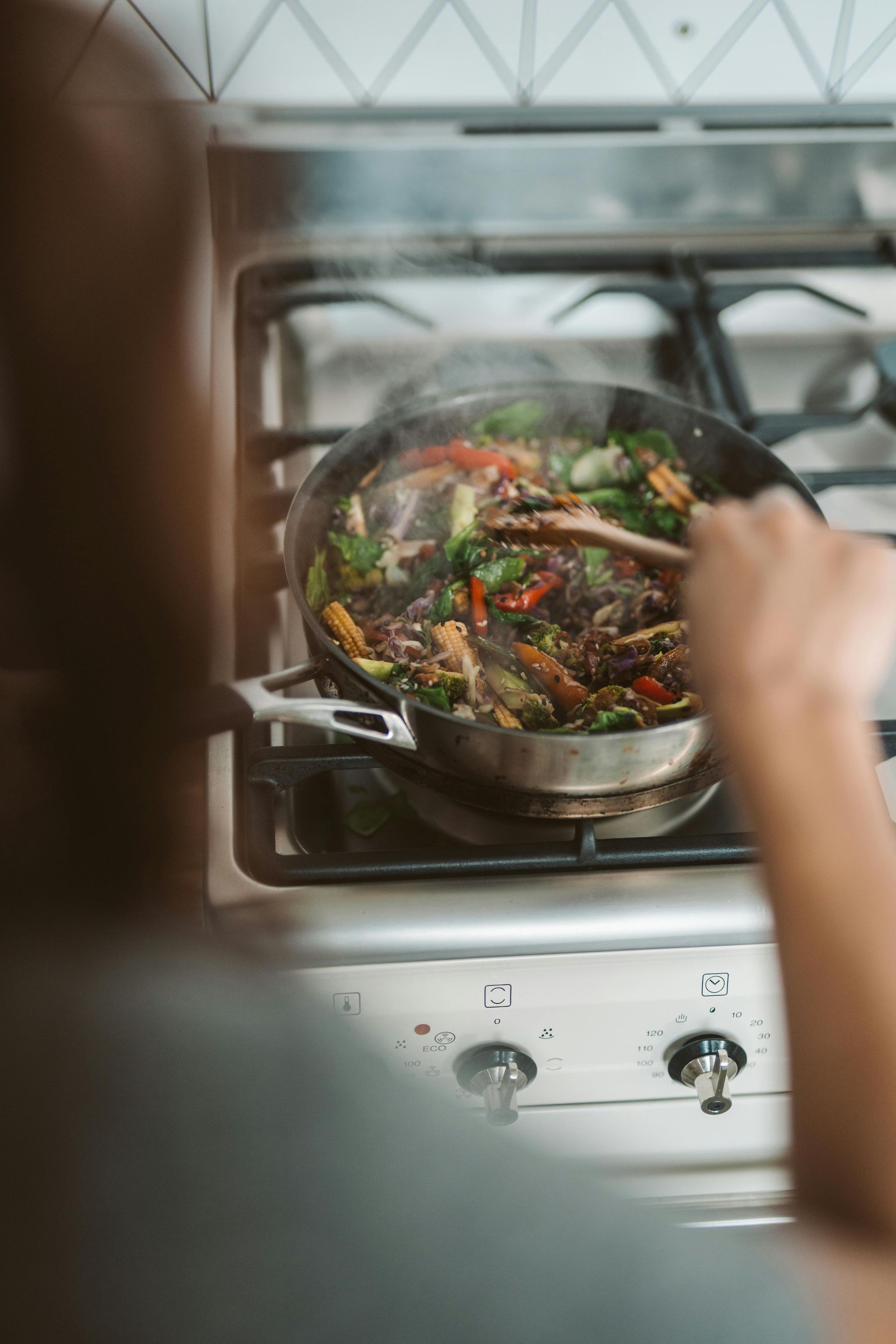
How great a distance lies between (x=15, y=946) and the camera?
0.49 meters

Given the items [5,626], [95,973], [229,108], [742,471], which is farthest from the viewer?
[229,108]

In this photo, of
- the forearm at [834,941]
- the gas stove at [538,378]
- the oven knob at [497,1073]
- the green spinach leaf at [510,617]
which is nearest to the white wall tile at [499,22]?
the gas stove at [538,378]

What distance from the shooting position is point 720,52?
1.17 m

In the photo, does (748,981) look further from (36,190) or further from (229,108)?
(229,108)

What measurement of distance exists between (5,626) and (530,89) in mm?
1026

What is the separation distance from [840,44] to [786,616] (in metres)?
1.10

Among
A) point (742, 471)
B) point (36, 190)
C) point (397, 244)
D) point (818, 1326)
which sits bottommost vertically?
point (818, 1326)

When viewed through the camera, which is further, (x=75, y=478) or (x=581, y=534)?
(x=581, y=534)

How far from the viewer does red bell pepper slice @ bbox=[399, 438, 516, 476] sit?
39.0 inches

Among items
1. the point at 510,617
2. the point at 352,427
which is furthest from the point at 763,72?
the point at 510,617

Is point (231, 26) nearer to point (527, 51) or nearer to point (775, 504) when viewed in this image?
point (527, 51)

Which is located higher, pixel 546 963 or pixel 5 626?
pixel 5 626

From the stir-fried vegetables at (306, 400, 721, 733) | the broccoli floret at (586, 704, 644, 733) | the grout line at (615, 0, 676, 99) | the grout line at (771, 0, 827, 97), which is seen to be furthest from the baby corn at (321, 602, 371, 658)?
the grout line at (771, 0, 827, 97)

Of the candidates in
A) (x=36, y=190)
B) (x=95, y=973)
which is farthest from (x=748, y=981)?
(x=36, y=190)
